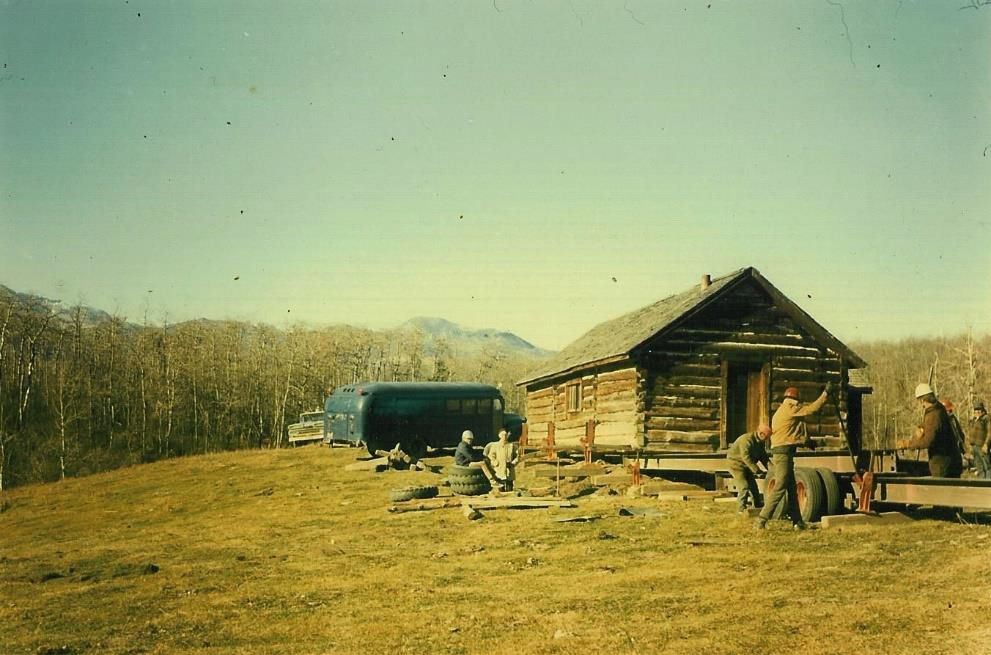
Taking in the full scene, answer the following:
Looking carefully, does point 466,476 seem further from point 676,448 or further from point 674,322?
point 674,322

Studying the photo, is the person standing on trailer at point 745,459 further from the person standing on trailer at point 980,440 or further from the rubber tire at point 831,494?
the person standing on trailer at point 980,440

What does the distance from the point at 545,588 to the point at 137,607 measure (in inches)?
197

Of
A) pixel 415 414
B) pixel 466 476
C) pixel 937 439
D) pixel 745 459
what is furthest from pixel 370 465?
pixel 937 439

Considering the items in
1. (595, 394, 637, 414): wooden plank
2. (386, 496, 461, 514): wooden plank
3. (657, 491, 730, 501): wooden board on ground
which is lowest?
(386, 496, 461, 514): wooden plank

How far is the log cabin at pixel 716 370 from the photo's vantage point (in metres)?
21.5

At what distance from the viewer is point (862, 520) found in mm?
11984

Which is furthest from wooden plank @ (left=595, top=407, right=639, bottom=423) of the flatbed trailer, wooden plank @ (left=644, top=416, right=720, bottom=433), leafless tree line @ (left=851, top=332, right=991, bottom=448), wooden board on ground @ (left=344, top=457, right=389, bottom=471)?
leafless tree line @ (left=851, top=332, right=991, bottom=448)

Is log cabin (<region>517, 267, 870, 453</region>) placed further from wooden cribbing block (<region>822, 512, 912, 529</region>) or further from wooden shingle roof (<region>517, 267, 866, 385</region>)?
wooden cribbing block (<region>822, 512, 912, 529</region>)

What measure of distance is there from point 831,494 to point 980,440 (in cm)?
765

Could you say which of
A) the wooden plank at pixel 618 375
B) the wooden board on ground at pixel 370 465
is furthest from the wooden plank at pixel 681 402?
the wooden board on ground at pixel 370 465

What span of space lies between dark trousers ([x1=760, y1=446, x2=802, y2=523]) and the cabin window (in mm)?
13709

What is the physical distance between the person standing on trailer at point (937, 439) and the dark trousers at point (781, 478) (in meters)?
1.87

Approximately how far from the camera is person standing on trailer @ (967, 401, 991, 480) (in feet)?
56.8

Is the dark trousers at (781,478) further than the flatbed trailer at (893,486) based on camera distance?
Yes
